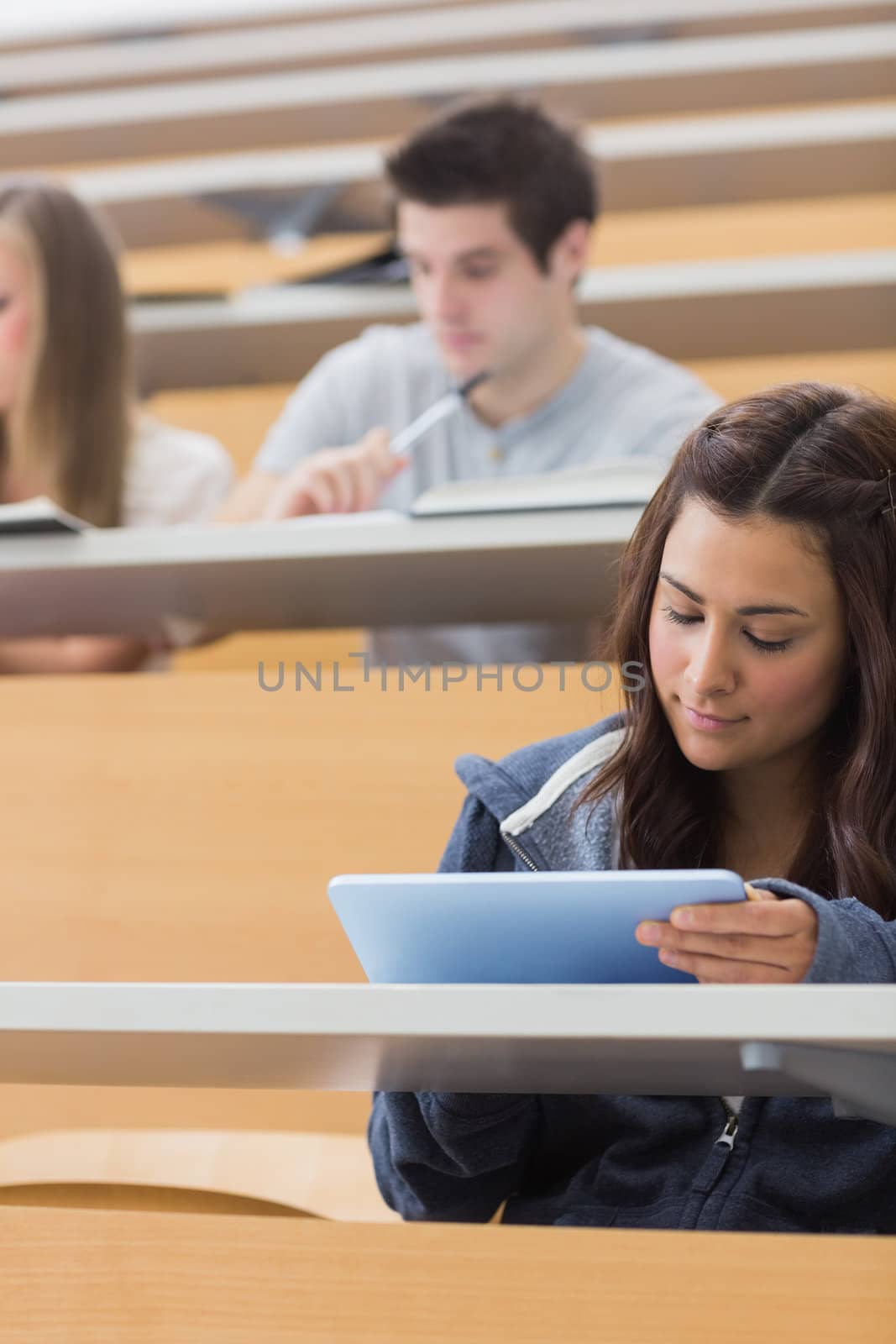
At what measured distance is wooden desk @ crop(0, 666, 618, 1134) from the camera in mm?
958

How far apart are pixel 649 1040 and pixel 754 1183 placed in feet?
0.76

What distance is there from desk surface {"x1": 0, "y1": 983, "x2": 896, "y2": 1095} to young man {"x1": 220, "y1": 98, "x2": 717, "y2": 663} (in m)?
0.82

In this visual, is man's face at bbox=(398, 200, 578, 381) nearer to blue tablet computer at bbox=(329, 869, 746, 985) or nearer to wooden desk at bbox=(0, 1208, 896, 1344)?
blue tablet computer at bbox=(329, 869, 746, 985)

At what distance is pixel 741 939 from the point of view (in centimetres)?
58

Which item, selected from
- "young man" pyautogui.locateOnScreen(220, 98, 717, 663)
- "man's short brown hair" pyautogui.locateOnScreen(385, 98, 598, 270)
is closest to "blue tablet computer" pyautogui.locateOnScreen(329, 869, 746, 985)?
"young man" pyautogui.locateOnScreen(220, 98, 717, 663)

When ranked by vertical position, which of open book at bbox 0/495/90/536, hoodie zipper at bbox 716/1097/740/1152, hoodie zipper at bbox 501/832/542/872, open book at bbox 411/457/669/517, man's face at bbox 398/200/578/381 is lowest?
hoodie zipper at bbox 716/1097/740/1152

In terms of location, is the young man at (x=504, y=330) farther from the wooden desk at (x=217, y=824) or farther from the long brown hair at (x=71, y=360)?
the wooden desk at (x=217, y=824)

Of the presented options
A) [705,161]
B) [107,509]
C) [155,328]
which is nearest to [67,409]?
[107,509]

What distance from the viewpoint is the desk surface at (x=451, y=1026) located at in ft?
1.70

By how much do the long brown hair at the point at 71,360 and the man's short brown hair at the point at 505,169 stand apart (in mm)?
316

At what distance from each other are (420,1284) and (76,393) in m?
1.11

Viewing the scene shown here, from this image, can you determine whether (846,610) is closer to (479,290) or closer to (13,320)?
(479,290)

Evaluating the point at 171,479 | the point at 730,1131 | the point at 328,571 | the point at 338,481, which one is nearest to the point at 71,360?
the point at 171,479

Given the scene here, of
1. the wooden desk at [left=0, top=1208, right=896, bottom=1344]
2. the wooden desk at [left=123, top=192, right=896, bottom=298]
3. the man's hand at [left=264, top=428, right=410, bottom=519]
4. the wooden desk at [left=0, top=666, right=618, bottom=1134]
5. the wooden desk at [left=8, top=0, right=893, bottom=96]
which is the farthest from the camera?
the wooden desk at [left=8, top=0, right=893, bottom=96]
